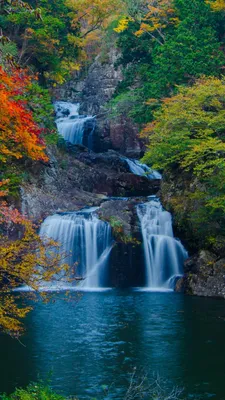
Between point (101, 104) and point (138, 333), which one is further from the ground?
point (101, 104)

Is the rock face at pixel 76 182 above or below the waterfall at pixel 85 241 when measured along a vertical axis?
above

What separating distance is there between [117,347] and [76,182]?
672 inches

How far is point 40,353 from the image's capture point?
11891mm

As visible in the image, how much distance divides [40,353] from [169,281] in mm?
10632

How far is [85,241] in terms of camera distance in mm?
22859

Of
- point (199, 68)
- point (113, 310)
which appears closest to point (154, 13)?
point (199, 68)

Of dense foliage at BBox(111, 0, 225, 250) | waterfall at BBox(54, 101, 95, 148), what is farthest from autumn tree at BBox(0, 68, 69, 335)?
waterfall at BBox(54, 101, 95, 148)

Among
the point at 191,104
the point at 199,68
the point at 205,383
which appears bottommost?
the point at 205,383

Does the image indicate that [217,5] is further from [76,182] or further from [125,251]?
[125,251]

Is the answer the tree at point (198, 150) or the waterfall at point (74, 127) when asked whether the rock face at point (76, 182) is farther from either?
the tree at point (198, 150)

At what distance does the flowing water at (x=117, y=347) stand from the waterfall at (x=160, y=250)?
3.59 m

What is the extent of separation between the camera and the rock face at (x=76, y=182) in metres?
25.3

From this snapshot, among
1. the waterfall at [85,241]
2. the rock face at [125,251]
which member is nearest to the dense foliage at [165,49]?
the rock face at [125,251]

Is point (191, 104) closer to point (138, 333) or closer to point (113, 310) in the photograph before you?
point (113, 310)
